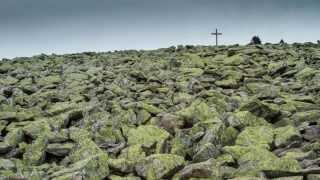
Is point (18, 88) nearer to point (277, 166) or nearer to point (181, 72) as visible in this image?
point (181, 72)

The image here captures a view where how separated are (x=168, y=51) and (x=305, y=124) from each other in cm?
2324

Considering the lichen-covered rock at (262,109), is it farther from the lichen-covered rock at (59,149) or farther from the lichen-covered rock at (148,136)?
the lichen-covered rock at (59,149)

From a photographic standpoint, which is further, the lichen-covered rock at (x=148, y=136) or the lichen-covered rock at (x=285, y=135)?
the lichen-covered rock at (x=148, y=136)

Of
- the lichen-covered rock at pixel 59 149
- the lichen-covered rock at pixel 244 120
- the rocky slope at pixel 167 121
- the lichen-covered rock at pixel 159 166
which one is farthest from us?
the lichen-covered rock at pixel 244 120

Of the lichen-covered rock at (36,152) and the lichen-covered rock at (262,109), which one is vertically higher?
the lichen-covered rock at (262,109)

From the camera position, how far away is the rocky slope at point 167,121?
42.9ft

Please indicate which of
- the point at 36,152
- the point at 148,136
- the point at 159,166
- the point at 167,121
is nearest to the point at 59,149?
the point at 36,152

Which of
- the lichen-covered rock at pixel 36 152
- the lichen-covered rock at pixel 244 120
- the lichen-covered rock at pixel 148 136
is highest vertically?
the lichen-covered rock at pixel 244 120

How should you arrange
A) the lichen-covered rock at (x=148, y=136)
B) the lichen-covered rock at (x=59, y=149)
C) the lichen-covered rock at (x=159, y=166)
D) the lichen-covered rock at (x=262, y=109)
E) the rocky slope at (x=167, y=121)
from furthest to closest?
the lichen-covered rock at (x=262, y=109)
the lichen-covered rock at (x=59, y=149)
the lichen-covered rock at (x=148, y=136)
the rocky slope at (x=167, y=121)
the lichen-covered rock at (x=159, y=166)

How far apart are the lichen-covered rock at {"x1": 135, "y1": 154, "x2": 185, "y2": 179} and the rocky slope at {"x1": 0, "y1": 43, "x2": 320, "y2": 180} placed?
0.08ft

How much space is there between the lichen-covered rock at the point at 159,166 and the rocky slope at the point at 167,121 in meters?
0.03

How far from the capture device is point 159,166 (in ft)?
42.4

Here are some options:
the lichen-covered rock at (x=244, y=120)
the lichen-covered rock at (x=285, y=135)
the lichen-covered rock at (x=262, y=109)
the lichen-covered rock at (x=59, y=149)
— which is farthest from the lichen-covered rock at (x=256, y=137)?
the lichen-covered rock at (x=59, y=149)

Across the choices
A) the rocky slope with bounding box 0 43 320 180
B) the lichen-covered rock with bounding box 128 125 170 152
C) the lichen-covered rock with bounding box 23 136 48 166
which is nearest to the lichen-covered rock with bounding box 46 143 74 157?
the rocky slope with bounding box 0 43 320 180
